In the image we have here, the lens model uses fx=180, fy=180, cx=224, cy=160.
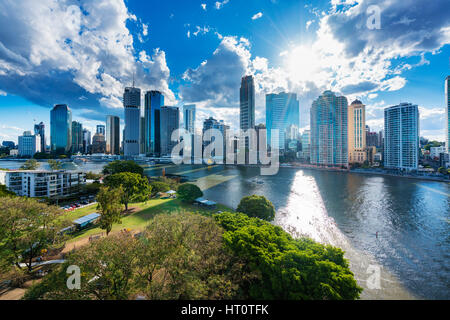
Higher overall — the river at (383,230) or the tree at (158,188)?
the tree at (158,188)

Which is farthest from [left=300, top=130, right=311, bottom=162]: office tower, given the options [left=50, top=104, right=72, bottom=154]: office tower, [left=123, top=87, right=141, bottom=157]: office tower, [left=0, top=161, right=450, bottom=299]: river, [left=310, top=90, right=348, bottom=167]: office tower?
[left=50, top=104, right=72, bottom=154]: office tower

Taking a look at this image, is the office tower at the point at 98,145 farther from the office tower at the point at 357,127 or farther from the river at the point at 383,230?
the office tower at the point at 357,127

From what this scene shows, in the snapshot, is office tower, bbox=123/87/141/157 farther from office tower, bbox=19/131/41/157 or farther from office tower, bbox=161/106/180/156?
office tower, bbox=19/131/41/157

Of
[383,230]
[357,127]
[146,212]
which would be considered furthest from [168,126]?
[383,230]

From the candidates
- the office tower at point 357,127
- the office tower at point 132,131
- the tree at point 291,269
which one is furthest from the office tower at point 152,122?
the tree at point 291,269
